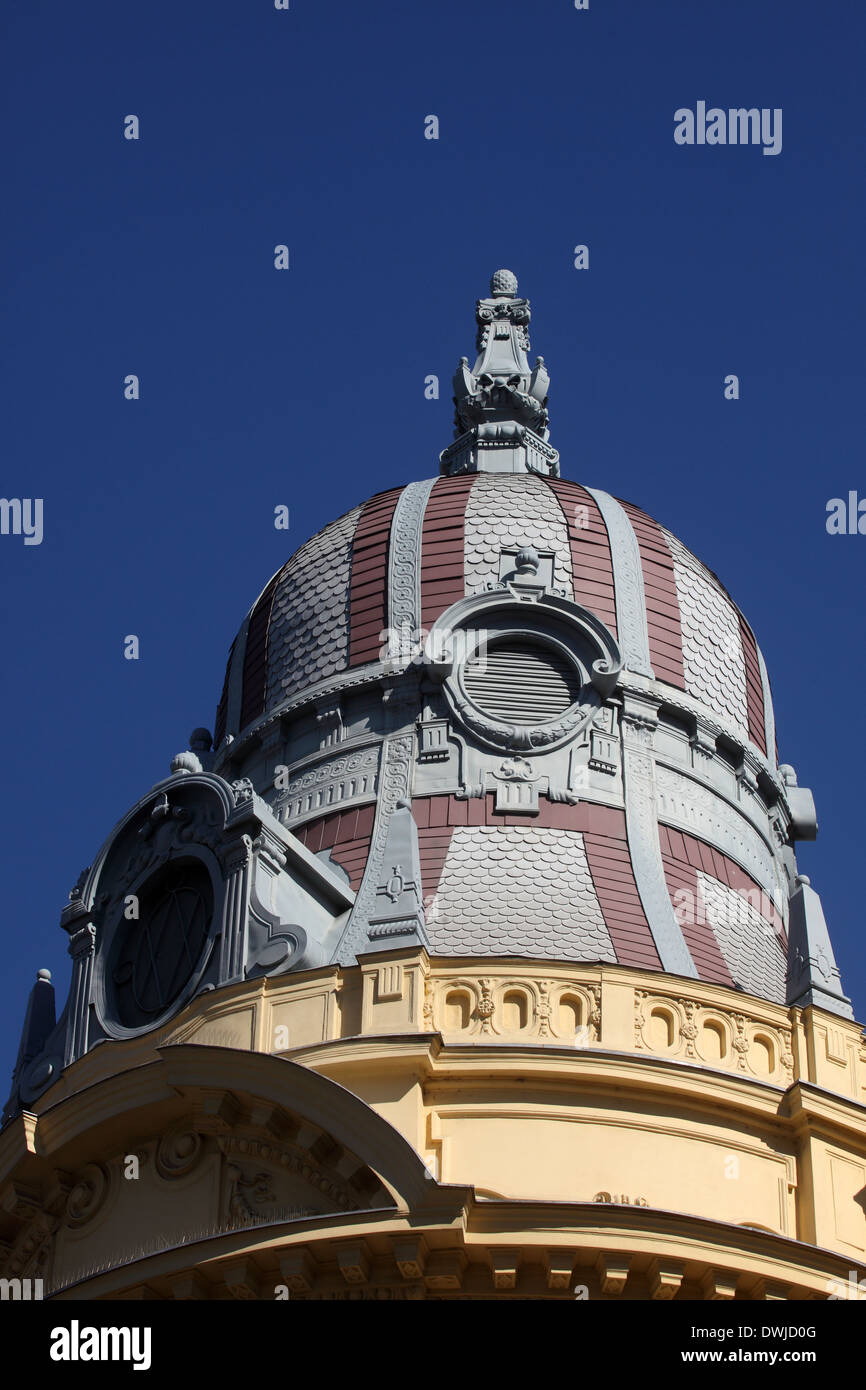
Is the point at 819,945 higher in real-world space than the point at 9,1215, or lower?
higher

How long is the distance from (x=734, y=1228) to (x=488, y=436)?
1707 cm

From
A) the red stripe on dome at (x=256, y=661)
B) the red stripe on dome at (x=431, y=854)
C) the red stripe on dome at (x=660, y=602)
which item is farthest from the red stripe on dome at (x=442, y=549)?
the red stripe on dome at (x=431, y=854)

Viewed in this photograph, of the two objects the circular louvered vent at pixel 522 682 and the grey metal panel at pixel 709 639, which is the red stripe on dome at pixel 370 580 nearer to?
the circular louvered vent at pixel 522 682

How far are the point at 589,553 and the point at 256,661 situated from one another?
5223mm

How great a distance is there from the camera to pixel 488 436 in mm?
38594

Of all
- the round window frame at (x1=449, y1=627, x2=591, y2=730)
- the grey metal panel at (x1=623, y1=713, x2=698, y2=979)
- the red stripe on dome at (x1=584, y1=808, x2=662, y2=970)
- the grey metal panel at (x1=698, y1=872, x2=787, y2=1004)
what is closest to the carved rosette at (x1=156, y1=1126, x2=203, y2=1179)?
the red stripe on dome at (x1=584, y1=808, x2=662, y2=970)

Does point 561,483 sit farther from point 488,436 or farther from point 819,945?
point 819,945

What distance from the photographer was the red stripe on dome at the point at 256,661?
34938mm

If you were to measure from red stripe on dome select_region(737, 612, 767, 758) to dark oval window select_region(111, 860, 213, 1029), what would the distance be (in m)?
9.11

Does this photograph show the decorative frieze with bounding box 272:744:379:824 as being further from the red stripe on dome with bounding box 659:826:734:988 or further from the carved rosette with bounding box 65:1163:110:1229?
the carved rosette with bounding box 65:1163:110:1229

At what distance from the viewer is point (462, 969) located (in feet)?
91.7

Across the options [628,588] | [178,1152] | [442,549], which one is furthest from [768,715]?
[178,1152]
